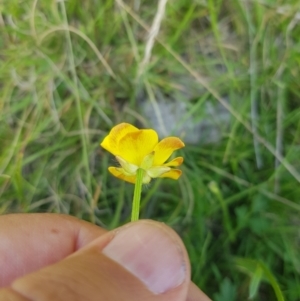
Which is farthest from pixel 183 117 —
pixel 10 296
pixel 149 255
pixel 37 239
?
pixel 10 296

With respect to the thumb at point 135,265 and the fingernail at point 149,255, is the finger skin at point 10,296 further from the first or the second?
the fingernail at point 149,255

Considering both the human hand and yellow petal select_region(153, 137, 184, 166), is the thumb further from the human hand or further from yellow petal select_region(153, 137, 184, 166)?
yellow petal select_region(153, 137, 184, 166)

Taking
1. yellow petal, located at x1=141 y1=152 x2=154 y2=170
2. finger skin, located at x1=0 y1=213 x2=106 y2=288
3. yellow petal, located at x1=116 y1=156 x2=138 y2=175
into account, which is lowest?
finger skin, located at x1=0 y1=213 x2=106 y2=288

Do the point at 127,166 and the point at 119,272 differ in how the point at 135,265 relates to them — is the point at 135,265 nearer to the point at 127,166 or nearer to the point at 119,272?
the point at 119,272

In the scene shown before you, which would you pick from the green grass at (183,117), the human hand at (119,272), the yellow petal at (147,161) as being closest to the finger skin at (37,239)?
the green grass at (183,117)

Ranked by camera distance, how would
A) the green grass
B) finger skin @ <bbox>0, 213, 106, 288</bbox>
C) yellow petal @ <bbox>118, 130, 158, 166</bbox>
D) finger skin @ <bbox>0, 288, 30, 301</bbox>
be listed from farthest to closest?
the green grass < finger skin @ <bbox>0, 213, 106, 288</bbox> < yellow petal @ <bbox>118, 130, 158, 166</bbox> < finger skin @ <bbox>0, 288, 30, 301</bbox>

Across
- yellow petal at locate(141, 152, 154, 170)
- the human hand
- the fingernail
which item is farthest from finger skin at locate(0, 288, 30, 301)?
yellow petal at locate(141, 152, 154, 170)
